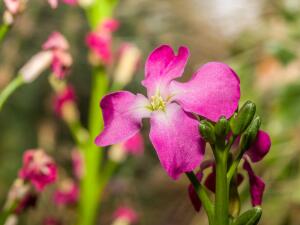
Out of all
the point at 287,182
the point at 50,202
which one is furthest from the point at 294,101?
the point at 50,202

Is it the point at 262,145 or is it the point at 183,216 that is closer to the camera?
the point at 262,145

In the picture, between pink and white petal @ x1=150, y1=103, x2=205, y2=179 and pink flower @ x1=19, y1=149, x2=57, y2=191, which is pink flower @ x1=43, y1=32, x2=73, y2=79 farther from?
pink and white petal @ x1=150, y1=103, x2=205, y2=179

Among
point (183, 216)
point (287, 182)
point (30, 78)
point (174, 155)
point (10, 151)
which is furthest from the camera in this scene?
point (10, 151)

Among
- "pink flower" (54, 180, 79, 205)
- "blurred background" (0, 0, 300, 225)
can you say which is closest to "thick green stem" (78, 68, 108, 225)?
"pink flower" (54, 180, 79, 205)

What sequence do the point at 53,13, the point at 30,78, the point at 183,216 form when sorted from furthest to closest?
the point at 53,13 < the point at 183,216 < the point at 30,78

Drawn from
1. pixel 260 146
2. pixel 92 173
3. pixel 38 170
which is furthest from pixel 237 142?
pixel 92 173

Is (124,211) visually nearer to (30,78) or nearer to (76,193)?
(76,193)

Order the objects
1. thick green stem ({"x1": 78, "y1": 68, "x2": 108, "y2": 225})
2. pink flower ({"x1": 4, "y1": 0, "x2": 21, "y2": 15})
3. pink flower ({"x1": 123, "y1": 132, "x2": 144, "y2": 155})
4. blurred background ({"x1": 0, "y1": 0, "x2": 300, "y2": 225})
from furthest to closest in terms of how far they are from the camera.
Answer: blurred background ({"x1": 0, "y1": 0, "x2": 300, "y2": 225})
pink flower ({"x1": 123, "y1": 132, "x2": 144, "y2": 155})
thick green stem ({"x1": 78, "y1": 68, "x2": 108, "y2": 225})
pink flower ({"x1": 4, "y1": 0, "x2": 21, "y2": 15})
